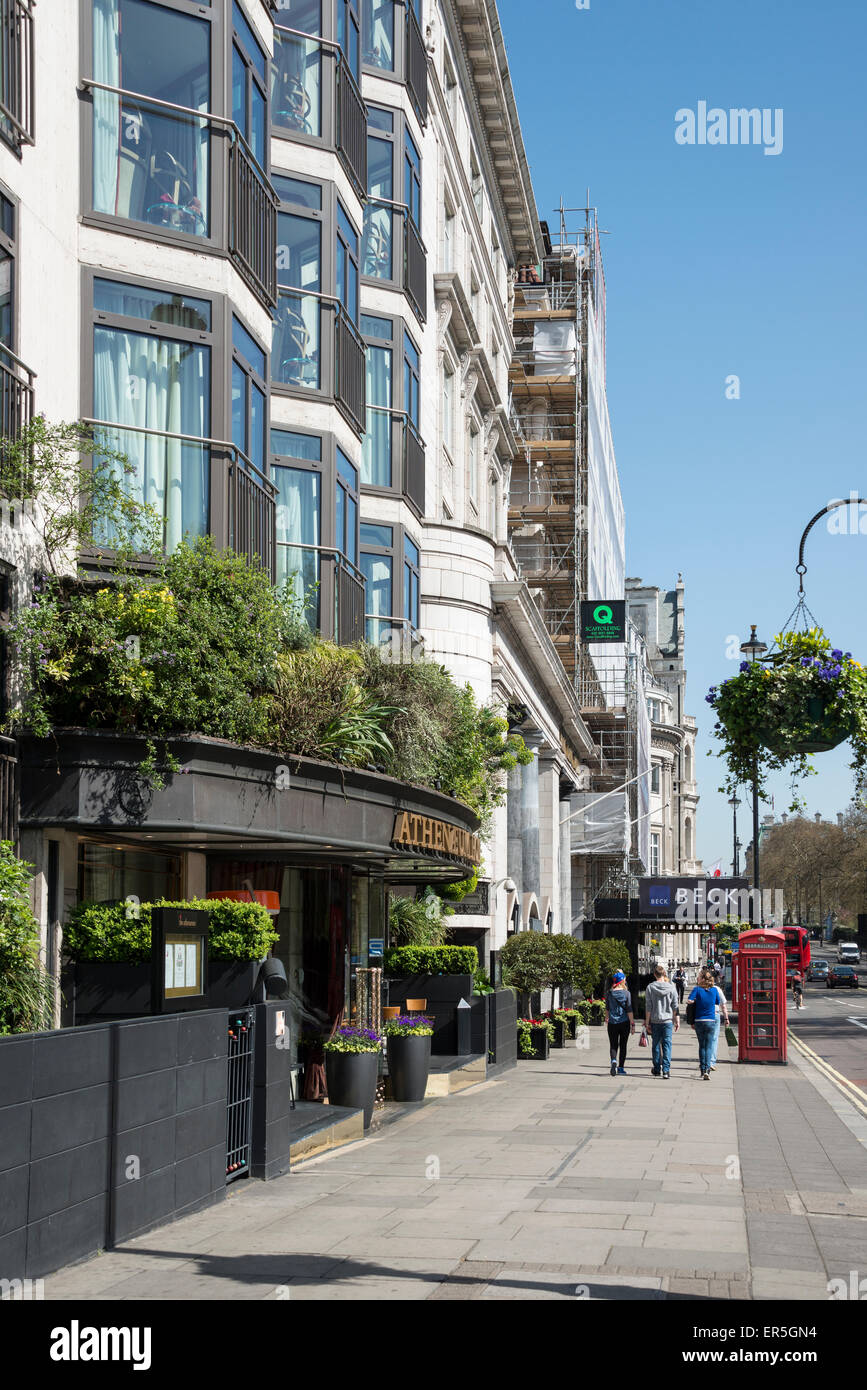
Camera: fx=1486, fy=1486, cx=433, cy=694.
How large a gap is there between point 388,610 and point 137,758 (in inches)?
477

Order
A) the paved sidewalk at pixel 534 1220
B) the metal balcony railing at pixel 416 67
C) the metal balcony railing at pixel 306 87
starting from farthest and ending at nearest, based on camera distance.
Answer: the metal balcony railing at pixel 416 67
the metal balcony railing at pixel 306 87
the paved sidewalk at pixel 534 1220

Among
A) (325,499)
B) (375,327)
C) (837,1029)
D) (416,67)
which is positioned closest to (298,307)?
(325,499)

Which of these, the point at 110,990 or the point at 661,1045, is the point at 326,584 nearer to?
the point at 110,990

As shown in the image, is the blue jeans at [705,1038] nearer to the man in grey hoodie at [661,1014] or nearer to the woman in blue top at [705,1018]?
the woman in blue top at [705,1018]

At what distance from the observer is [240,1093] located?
12.5 meters

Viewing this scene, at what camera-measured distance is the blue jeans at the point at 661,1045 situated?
82.8 feet

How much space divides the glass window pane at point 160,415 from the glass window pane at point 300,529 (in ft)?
11.4

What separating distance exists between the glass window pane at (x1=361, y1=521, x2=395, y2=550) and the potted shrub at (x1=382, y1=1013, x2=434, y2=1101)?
8685 millimetres

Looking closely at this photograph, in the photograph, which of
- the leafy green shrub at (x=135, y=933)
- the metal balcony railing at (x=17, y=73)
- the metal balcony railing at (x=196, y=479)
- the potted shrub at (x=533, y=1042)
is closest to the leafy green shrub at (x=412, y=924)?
the potted shrub at (x=533, y=1042)

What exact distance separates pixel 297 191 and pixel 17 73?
23.9 feet

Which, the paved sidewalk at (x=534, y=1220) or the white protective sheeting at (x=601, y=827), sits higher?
the white protective sheeting at (x=601, y=827)

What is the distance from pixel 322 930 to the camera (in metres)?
20.1
